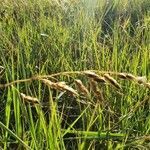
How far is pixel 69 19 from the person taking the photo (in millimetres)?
2457

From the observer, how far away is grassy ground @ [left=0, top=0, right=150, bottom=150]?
2.99 ft

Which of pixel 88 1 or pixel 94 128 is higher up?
pixel 88 1

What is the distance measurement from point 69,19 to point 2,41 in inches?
24.4

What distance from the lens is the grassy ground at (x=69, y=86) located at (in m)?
0.91

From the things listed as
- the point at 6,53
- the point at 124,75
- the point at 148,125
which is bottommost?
the point at 148,125

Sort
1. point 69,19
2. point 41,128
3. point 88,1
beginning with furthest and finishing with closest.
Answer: point 88,1 → point 69,19 → point 41,128

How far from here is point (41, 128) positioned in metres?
1.05

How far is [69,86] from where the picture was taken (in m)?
0.83

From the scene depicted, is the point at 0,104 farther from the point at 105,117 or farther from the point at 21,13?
the point at 21,13

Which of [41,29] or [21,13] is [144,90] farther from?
[21,13]

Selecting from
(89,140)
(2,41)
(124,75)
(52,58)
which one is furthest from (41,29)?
(124,75)

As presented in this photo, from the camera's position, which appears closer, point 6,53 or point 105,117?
point 105,117

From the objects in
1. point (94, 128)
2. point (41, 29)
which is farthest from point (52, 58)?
point (94, 128)

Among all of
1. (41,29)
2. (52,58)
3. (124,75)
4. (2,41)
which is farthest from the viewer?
(41,29)
